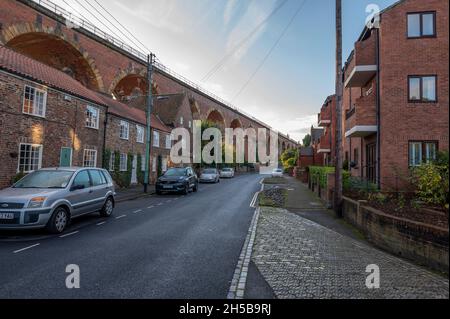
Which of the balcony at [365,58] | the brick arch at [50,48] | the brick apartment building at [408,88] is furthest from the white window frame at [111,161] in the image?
the brick apartment building at [408,88]

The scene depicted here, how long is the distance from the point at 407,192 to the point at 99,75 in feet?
93.8

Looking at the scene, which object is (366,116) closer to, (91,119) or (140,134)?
(91,119)

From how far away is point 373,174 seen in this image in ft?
47.6

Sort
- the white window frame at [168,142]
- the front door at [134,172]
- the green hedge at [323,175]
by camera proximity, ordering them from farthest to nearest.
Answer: the white window frame at [168,142]
the front door at [134,172]
the green hedge at [323,175]

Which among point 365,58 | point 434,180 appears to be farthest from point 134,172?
point 434,180

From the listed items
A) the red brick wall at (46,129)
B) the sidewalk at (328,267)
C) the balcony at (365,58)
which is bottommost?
the sidewalk at (328,267)

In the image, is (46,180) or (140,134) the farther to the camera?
(140,134)

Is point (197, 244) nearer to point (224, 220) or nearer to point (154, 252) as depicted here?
point (154, 252)

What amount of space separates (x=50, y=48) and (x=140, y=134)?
1215cm

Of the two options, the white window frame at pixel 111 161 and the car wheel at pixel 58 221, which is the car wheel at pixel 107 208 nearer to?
the car wheel at pixel 58 221

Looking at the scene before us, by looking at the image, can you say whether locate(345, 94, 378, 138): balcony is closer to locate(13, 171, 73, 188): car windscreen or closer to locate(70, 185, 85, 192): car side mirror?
locate(70, 185, 85, 192): car side mirror

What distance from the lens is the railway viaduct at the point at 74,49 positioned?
21.2 metres

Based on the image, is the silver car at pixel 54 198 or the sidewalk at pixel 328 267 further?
the silver car at pixel 54 198

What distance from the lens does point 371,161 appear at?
1503cm
